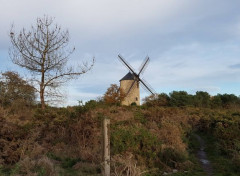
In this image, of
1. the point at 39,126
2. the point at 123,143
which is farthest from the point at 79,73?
the point at 123,143

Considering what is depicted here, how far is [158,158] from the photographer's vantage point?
10.4 metres

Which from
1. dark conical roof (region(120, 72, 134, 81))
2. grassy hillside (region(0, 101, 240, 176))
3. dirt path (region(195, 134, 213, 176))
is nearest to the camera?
grassy hillside (region(0, 101, 240, 176))

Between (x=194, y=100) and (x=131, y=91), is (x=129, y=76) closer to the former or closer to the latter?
(x=131, y=91)

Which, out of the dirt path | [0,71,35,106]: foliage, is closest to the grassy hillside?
the dirt path

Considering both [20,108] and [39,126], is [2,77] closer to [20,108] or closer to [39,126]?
[20,108]

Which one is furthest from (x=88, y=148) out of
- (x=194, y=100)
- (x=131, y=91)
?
(x=131, y=91)

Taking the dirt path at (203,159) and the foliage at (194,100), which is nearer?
the dirt path at (203,159)

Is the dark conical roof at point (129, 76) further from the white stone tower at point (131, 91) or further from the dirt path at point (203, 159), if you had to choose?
the dirt path at point (203, 159)

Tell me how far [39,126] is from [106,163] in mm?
6846

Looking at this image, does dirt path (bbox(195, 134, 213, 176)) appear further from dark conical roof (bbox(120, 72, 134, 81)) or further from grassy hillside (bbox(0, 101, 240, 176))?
dark conical roof (bbox(120, 72, 134, 81))

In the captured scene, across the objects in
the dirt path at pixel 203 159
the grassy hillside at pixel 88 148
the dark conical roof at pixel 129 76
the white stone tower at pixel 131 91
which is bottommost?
the dirt path at pixel 203 159

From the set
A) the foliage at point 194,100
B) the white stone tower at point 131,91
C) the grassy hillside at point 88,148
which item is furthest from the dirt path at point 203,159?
the white stone tower at point 131,91

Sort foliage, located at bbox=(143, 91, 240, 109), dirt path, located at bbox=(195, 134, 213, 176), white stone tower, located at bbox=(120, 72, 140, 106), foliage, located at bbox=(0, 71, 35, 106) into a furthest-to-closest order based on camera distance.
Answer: white stone tower, located at bbox=(120, 72, 140, 106), foliage, located at bbox=(143, 91, 240, 109), foliage, located at bbox=(0, 71, 35, 106), dirt path, located at bbox=(195, 134, 213, 176)

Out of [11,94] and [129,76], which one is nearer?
[11,94]
